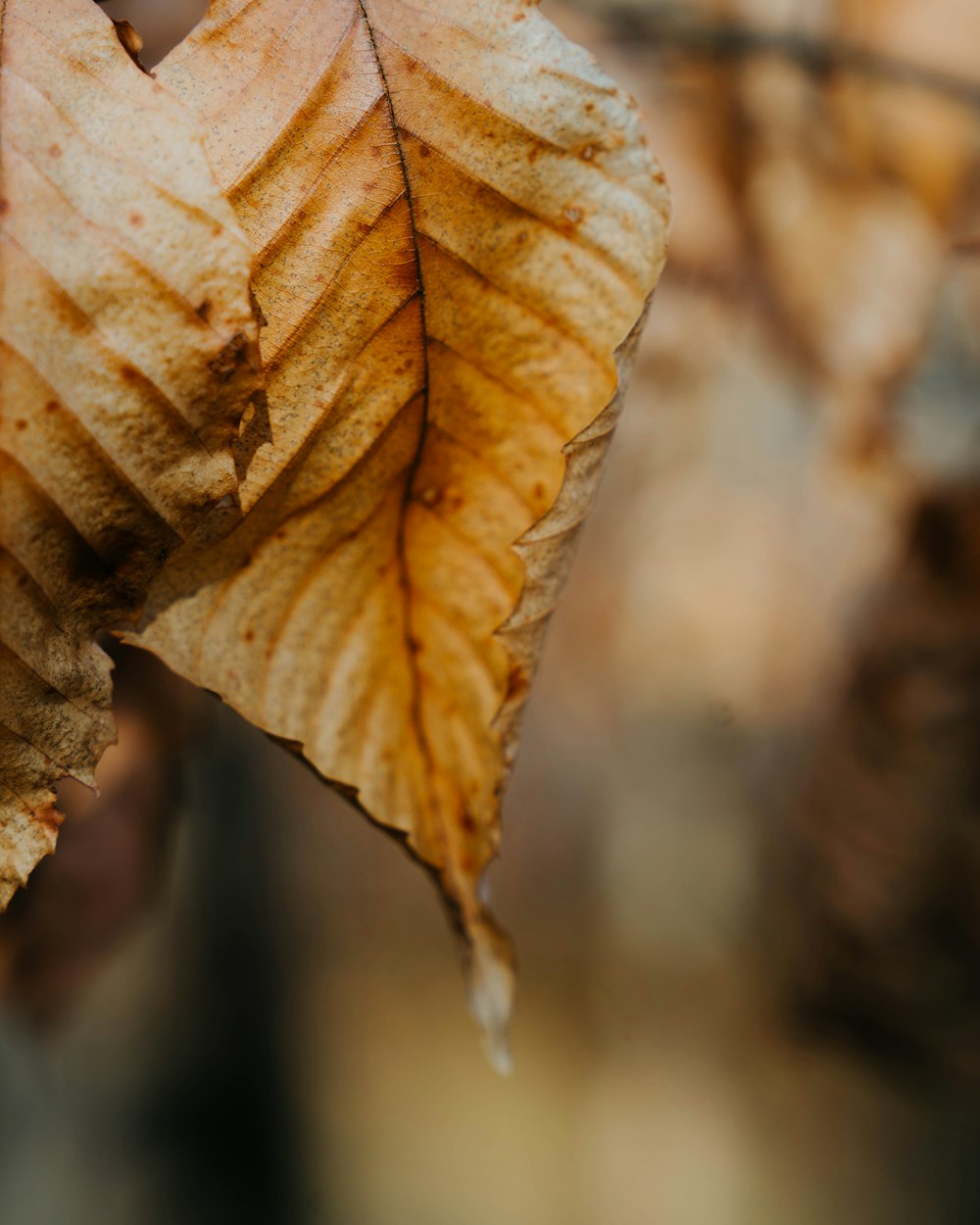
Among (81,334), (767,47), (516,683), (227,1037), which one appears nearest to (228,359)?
(81,334)

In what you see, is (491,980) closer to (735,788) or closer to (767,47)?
(735,788)

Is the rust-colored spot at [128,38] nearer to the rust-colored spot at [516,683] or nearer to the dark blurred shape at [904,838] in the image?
the rust-colored spot at [516,683]

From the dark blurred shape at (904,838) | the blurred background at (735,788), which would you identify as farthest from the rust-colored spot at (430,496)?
the dark blurred shape at (904,838)

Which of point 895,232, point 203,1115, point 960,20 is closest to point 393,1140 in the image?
point 203,1115

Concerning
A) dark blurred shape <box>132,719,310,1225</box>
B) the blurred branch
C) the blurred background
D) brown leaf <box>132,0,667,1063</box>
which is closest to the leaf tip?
brown leaf <box>132,0,667,1063</box>

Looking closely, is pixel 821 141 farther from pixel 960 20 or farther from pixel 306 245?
pixel 306 245
